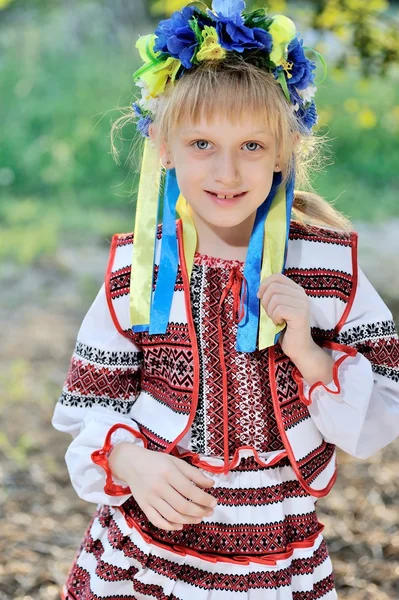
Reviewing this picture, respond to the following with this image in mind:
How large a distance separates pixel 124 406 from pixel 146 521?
0.75 feet

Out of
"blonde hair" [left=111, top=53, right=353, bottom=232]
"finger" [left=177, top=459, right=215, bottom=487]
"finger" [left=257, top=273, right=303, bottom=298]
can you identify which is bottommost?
"finger" [left=177, top=459, right=215, bottom=487]

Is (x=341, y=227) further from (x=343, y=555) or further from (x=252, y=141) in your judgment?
(x=343, y=555)

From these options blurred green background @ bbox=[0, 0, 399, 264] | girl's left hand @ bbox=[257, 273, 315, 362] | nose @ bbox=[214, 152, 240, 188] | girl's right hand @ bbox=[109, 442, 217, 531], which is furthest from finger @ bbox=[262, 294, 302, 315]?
blurred green background @ bbox=[0, 0, 399, 264]

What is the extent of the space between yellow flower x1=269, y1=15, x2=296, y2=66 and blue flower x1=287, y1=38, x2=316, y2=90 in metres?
0.02

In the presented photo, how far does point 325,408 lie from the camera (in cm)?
156

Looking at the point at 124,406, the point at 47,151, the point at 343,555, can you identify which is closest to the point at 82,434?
the point at 124,406

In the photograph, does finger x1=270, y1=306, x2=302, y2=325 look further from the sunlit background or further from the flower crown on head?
the sunlit background

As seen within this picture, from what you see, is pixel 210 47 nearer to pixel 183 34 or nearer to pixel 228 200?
pixel 183 34

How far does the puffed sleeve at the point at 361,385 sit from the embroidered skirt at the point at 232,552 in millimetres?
134

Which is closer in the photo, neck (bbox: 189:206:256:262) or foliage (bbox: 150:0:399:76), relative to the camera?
neck (bbox: 189:206:256:262)

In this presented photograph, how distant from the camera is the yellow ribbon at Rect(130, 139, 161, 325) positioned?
1622 mm

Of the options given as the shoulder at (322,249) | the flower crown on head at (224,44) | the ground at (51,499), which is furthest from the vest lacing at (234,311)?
the ground at (51,499)

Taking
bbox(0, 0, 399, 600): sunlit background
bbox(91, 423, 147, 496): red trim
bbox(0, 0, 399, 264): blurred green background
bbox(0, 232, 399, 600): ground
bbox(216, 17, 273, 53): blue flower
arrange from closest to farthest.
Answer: bbox(216, 17, 273, 53): blue flower, bbox(91, 423, 147, 496): red trim, bbox(0, 232, 399, 600): ground, bbox(0, 0, 399, 600): sunlit background, bbox(0, 0, 399, 264): blurred green background

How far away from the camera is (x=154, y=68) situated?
1.54 meters
